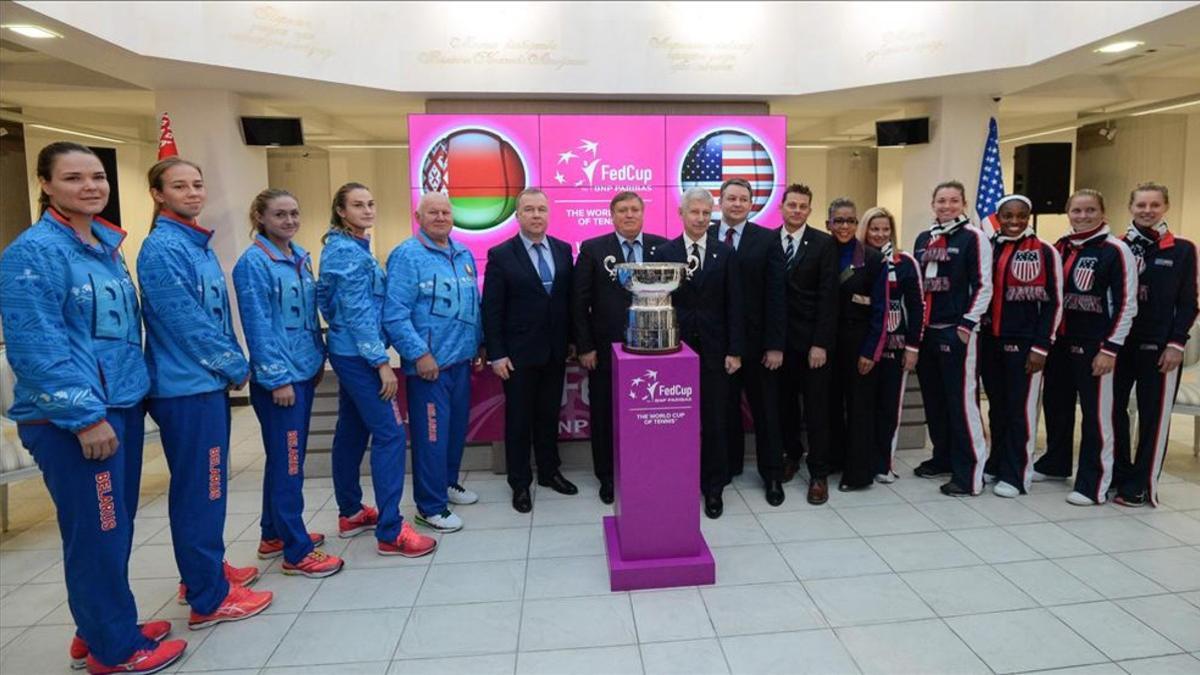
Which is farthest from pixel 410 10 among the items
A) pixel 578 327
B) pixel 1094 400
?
pixel 1094 400

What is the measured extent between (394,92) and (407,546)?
14.5 feet

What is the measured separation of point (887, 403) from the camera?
4.04 metres

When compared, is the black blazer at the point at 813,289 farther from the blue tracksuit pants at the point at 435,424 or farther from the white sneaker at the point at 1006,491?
the blue tracksuit pants at the point at 435,424

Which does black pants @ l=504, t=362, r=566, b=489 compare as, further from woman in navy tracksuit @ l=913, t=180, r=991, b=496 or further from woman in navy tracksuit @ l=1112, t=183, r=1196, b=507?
woman in navy tracksuit @ l=1112, t=183, r=1196, b=507

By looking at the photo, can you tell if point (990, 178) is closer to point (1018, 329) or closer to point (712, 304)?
point (1018, 329)

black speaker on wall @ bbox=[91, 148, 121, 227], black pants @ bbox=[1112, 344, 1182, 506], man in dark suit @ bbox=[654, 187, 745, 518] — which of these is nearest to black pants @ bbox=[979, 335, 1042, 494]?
black pants @ bbox=[1112, 344, 1182, 506]

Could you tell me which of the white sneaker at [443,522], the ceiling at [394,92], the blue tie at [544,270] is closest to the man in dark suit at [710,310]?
the blue tie at [544,270]

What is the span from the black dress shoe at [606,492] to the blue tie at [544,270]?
43.1 inches

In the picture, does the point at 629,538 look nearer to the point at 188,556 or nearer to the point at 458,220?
the point at 188,556

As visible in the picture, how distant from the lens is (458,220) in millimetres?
6410

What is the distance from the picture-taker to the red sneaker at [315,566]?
9.80 ft

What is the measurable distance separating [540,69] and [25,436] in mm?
4988

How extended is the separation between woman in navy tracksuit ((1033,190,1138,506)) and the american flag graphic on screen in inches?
123

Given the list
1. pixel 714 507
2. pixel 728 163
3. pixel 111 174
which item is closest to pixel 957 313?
pixel 714 507
